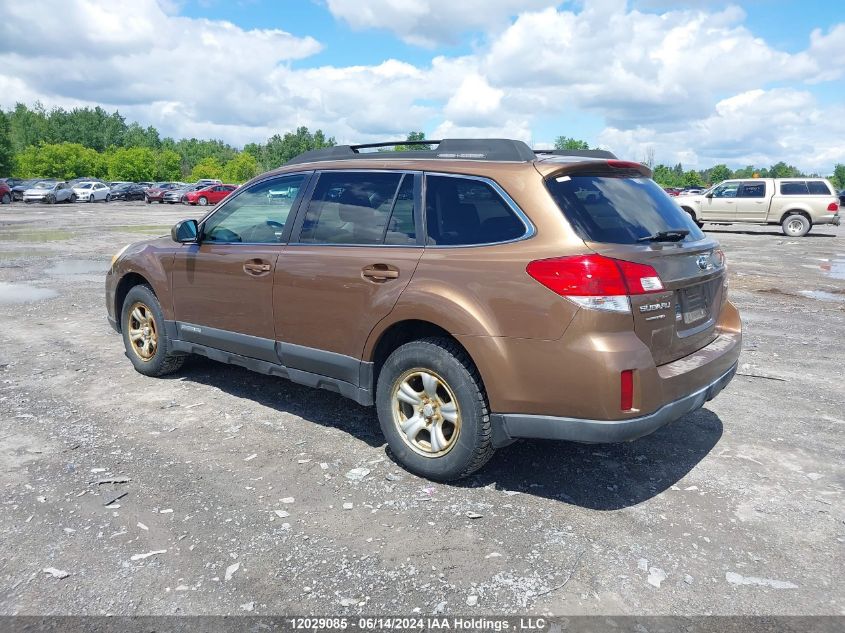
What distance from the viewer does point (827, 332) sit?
8.18 meters

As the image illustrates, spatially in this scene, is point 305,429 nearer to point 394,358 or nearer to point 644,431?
point 394,358

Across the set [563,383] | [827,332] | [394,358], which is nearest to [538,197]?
[563,383]

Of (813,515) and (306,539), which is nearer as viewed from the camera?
(306,539)

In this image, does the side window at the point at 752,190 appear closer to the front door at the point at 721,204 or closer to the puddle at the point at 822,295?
the front door at the point at 721,204

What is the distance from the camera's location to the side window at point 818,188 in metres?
23.9

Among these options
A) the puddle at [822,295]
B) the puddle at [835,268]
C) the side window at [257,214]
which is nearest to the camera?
the side window at [257,214]

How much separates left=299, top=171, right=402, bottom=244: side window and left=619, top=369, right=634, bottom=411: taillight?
166cm

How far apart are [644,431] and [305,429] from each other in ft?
7.82

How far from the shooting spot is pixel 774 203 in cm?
2425

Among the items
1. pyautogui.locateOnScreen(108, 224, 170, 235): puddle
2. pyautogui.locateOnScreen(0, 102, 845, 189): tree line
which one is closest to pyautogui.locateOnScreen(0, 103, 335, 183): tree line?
pyautogui.locateOnScreen(0, 102, 845, 189): tree line

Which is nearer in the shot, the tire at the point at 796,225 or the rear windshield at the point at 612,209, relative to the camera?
the rear windshield at the point at 612,209

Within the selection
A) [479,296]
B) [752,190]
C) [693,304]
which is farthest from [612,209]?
[752,190]

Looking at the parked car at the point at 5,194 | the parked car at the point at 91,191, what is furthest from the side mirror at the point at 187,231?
the parked car at the point at 91,191

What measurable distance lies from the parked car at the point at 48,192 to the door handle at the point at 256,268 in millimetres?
44767
